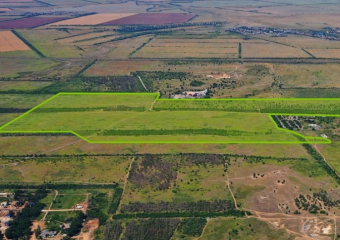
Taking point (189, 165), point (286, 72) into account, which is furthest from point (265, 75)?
point (189, 165)

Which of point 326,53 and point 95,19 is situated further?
point 95,19

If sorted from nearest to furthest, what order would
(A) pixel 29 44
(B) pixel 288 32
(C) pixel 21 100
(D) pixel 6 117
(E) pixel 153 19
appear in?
1. (D) pixel 6 117
2. (C) pixel 21 100
3. (A) pixel 29 44
4. (B) pixel 288 32
5. (E) pixel 153 19

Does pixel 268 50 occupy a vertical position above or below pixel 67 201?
above

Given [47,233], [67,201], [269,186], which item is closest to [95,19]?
[67,201]

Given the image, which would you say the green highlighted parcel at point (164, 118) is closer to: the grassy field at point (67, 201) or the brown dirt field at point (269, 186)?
the brown dirt field at point (269, 186)

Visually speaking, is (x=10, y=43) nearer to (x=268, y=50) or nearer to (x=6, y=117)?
(x=6, y=117)

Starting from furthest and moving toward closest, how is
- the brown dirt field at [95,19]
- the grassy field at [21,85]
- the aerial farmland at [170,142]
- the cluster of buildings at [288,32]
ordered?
the brown dirt field at [95,19] → the cluster of buildings at [288,32] → the grassy field at [21,85] → the aerial farmland at [170,142]

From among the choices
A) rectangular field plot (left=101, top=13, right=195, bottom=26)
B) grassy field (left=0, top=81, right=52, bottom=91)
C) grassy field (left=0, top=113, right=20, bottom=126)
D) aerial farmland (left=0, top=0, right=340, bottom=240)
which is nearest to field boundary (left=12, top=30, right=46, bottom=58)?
aerial farmland (left=0, top=0, right=340, bottom=240)

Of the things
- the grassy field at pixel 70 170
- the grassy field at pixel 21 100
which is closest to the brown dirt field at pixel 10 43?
the grassy field at pixel 21 100
